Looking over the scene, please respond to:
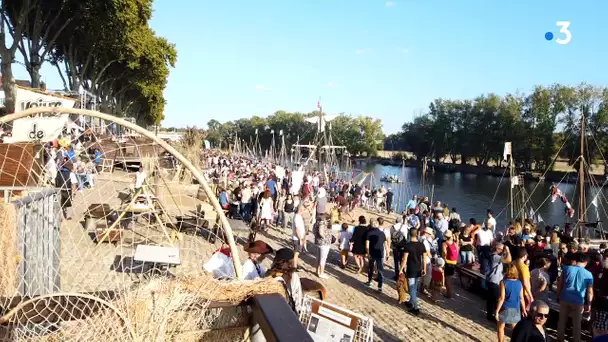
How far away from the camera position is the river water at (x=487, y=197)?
35.3 metres

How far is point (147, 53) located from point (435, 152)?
232ft

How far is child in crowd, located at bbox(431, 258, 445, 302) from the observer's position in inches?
349

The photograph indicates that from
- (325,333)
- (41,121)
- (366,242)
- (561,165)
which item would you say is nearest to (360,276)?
(366,242)

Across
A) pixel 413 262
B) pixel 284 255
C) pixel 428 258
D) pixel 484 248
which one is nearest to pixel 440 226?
pixel 484 248

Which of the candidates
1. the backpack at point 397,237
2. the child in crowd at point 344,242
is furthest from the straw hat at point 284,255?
the backpack at point 397,237

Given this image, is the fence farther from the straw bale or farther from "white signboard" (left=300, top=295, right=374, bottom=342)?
"white signboard" (left=300, top=295, right=374, bottom=342)

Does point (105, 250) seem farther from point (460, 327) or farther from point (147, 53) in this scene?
point (147, 53)

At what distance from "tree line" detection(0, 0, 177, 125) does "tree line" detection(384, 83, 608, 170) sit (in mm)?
44270

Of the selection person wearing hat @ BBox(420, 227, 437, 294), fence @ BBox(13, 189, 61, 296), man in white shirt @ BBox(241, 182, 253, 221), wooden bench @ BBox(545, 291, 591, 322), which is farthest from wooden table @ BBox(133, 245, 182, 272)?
man in white shirt @ BBox(241, 182, 253, 221)

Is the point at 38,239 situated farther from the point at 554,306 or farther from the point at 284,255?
the point at 554,306

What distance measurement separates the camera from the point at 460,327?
7.70 m

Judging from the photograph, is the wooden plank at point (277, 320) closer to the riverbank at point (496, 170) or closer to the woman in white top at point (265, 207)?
the woman in white top at point (265, 207)

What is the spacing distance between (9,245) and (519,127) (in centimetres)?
7517

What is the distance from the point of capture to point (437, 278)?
8859mm
